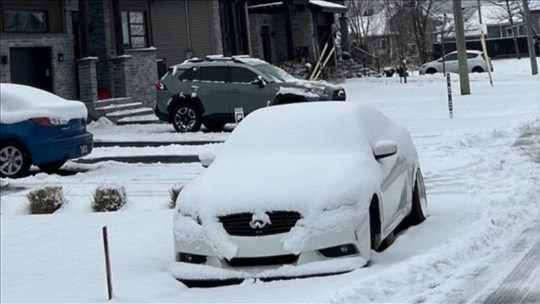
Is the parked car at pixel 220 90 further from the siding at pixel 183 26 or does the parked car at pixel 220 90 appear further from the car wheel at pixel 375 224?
the car wheel at pixel 375 224

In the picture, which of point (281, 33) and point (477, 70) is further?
point (477, 70)

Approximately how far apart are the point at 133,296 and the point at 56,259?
2177mm

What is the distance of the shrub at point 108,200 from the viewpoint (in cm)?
1317

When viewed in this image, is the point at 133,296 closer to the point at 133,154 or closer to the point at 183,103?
the point at 133,154

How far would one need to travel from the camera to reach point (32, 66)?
1117 inches

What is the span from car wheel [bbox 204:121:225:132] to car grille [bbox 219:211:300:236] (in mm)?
15850

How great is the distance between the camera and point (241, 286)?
838 centimetres

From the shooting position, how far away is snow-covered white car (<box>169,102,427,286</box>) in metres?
8.36

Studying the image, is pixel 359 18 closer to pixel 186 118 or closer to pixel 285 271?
pixel 186 118

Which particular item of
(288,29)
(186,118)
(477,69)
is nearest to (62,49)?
(186,118)

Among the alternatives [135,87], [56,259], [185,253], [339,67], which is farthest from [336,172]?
[339,67]

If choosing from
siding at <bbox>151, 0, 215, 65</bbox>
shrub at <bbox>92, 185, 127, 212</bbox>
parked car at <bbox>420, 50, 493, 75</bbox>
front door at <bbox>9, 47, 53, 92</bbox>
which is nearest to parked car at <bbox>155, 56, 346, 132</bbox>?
front door at <bbox>9, 47, 53, 92</bbox>

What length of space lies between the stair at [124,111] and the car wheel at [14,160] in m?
10.8

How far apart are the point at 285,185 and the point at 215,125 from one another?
1588cm
